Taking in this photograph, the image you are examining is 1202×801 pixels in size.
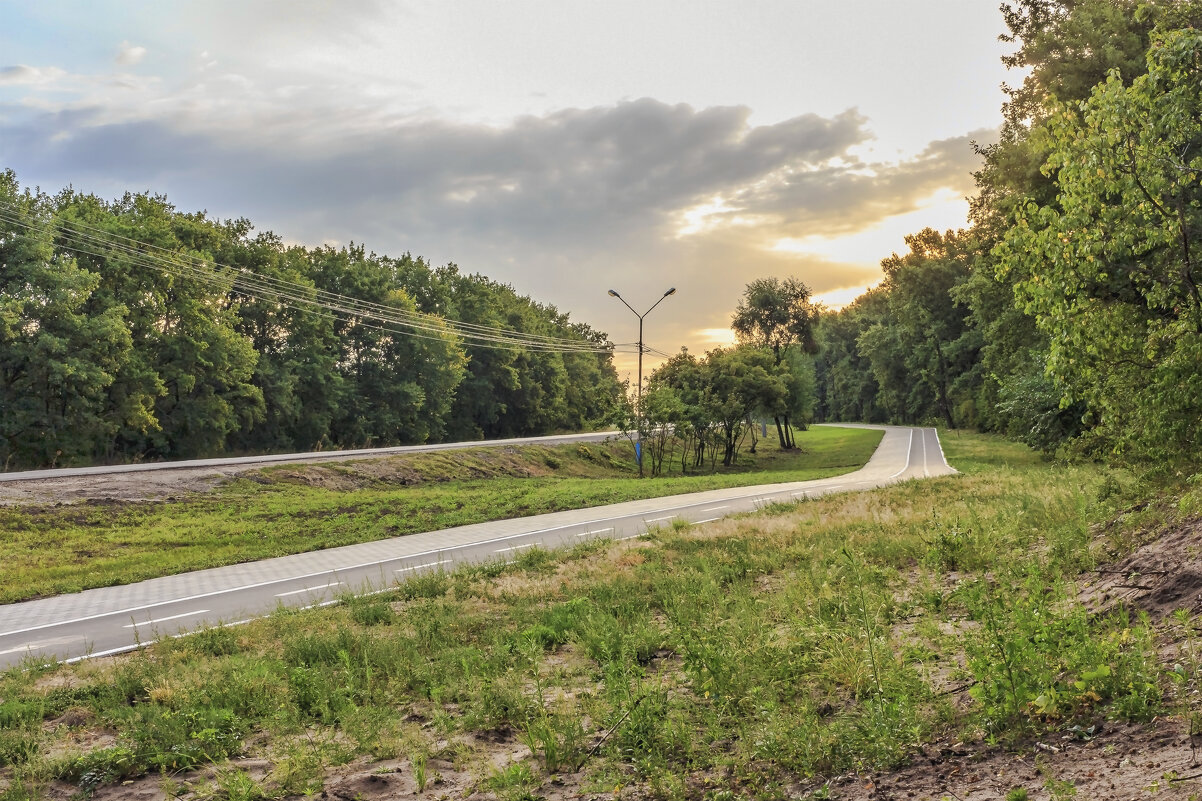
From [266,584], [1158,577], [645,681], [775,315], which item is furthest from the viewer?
[775,315]

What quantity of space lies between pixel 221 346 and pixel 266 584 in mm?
31456

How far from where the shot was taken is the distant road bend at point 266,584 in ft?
33.1

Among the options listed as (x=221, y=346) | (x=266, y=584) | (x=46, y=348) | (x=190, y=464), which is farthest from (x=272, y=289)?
(x=266, y=584)

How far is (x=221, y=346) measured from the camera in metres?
40.5

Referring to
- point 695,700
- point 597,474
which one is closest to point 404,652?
point 695,700

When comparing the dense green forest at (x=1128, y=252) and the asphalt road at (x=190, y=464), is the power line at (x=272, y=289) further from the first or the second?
the dense green forest at (x=1128, y=252)

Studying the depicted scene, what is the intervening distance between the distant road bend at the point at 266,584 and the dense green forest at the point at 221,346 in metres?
12.1

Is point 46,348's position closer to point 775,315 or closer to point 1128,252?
point 1128,252

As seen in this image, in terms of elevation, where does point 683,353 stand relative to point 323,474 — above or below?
above

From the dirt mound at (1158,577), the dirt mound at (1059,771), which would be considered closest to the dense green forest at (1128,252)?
the dirt mound at (1158,577)

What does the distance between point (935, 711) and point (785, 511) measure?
507 inches

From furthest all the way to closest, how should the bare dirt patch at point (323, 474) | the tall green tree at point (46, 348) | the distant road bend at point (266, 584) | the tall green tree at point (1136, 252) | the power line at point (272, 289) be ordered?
1. the power line at point (272, 289)
2. the tall green tree at point (46, 348)
3. the bare dirt patch at point (323, 474)
4. the distant road bend at point (266, 584)
5. the tall green tree at point (1136, 252)

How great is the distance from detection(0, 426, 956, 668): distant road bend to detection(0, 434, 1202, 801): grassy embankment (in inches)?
60.6

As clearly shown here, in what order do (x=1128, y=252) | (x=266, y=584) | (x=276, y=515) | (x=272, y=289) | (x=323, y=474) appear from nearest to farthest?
(x=1128, y=252)
(x=266, y=584)
(x=276, y=515)
(x=323, y=474)
(x=272, y=289)
